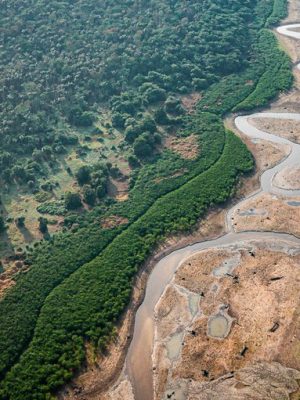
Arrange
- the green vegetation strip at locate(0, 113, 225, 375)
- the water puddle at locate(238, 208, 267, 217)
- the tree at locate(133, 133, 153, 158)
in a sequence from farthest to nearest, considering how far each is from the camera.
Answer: the tree at locate(133, 133, 153, 158) → the water puddle at locate(238, 208, 267, 217) → the green vegetation strip at locate(0, 113, 225, 375)

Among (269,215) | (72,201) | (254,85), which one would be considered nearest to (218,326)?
(269,215)

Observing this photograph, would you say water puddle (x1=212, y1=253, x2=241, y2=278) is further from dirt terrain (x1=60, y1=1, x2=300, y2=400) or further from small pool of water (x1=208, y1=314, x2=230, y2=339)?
small pool of water (x1=208, y1=314, x2=230, y2=339)

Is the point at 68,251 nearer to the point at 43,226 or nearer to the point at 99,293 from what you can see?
the point at 43,226

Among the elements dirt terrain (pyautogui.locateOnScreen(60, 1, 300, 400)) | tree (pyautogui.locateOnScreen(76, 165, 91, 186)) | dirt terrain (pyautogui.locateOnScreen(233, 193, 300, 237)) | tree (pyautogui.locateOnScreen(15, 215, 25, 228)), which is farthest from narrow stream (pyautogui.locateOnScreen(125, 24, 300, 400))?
tree (pyautogui.locateOnScreen(15, 215, 25, 228))

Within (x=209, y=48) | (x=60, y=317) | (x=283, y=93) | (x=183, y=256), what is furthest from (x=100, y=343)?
(x=209, y=48)

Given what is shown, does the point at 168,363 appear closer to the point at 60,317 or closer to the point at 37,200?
the point at 60,317
